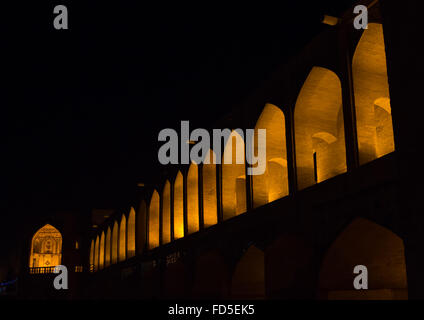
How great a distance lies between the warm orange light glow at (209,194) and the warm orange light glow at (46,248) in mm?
25051

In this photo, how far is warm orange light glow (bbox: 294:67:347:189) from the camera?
405 inches

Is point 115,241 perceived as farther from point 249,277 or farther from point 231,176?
point 249,277

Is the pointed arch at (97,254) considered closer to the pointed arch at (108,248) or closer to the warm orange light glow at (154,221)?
the pointed arch at (108,248)

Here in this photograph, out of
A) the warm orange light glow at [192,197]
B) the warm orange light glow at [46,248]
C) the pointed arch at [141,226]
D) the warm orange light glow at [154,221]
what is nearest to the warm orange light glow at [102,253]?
the warm orange light glow at [46,248]

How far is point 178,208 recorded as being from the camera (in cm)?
1811

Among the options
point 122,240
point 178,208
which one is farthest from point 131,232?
point 178,208

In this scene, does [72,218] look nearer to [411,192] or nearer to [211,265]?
[211,265]

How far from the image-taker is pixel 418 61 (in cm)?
695

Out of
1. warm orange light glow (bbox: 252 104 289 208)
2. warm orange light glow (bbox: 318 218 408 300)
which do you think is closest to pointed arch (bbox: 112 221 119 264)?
warm orange light glow (bbox: 252 104 289 208)

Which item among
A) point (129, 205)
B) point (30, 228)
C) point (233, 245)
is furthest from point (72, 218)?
point (233, 245)

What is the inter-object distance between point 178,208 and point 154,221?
352 centimetres

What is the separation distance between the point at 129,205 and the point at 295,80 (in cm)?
1628

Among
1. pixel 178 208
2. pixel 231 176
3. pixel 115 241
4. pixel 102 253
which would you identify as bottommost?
pixel 102 253
